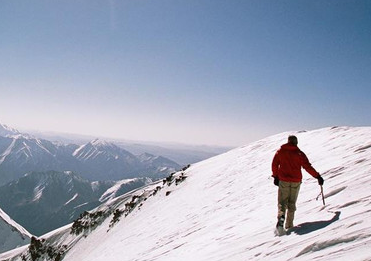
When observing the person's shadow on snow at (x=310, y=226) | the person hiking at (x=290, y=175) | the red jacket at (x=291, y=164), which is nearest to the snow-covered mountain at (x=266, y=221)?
the person's shadow on snow at (x=310, y=226)

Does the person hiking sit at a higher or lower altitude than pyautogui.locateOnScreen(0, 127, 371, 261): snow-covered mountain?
higher

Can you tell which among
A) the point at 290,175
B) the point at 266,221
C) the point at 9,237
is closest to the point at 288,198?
the point at 290,175

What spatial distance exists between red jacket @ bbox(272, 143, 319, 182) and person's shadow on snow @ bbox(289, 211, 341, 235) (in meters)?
1.28

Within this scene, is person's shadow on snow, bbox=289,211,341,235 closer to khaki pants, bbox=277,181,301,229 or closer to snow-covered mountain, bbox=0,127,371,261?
snow-covered mountain, bbox=0,127,371,261

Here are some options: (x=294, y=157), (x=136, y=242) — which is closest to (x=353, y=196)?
(x=294, y=157)

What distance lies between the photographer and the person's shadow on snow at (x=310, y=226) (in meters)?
8.31

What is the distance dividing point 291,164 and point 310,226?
1.83 m

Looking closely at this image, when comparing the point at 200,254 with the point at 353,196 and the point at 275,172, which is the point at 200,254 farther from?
the point at 353,196

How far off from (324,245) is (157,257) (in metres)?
7.83

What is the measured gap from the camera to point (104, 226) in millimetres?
37062

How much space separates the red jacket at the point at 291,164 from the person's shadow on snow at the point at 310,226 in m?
1.28

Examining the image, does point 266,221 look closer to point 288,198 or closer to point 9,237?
point 288,198

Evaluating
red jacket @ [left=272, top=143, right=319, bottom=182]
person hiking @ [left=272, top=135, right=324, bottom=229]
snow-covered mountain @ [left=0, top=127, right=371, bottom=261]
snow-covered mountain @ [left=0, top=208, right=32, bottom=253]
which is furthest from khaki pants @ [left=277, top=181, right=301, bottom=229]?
snow-covered mountain @ [left=0, top=208, right=32, bottom=253]

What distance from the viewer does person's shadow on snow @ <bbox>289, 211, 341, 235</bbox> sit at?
8312mm
